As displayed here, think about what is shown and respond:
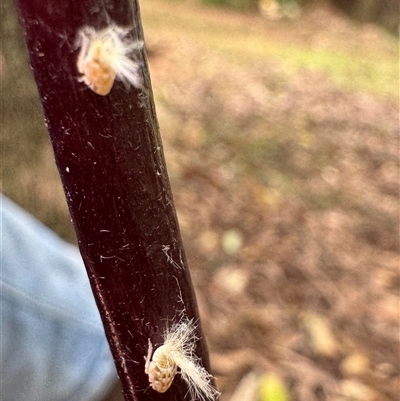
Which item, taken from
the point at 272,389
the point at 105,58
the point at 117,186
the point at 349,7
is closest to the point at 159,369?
the point at 117,186

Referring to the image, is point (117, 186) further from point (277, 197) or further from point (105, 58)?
point (277, 197)

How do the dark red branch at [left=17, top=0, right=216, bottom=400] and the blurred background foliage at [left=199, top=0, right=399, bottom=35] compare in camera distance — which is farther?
the blurred background foliage at [left=199, top=0, right=399, bottom=35]

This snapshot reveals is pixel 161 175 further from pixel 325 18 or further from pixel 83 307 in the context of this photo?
pixel 325 18

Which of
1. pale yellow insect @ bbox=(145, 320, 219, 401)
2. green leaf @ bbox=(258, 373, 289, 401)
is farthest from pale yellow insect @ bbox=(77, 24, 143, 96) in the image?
green leaf @ bbox=(258, 373, 289, 401)

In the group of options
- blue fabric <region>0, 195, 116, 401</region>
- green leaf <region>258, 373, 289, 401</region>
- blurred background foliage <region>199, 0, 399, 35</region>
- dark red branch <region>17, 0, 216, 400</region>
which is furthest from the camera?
Result: blurred background foliage <region>199, 0, 399, 35</region>

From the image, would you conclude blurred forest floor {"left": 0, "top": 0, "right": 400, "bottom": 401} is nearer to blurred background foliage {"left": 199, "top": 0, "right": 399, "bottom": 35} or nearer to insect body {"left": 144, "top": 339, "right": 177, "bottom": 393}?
insect body {"left": 144, "top": 339, "right": 177, "bottom": 393}

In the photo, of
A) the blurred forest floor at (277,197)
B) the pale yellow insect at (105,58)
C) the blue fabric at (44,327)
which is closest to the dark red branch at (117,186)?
the pale yellow insect at (105,58)

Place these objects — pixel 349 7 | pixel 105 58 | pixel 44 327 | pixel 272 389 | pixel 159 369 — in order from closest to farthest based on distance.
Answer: pixel 105 58 < pixel 159 369 < pixel 44 327 < pixel 272 389 < pixel 349 7
